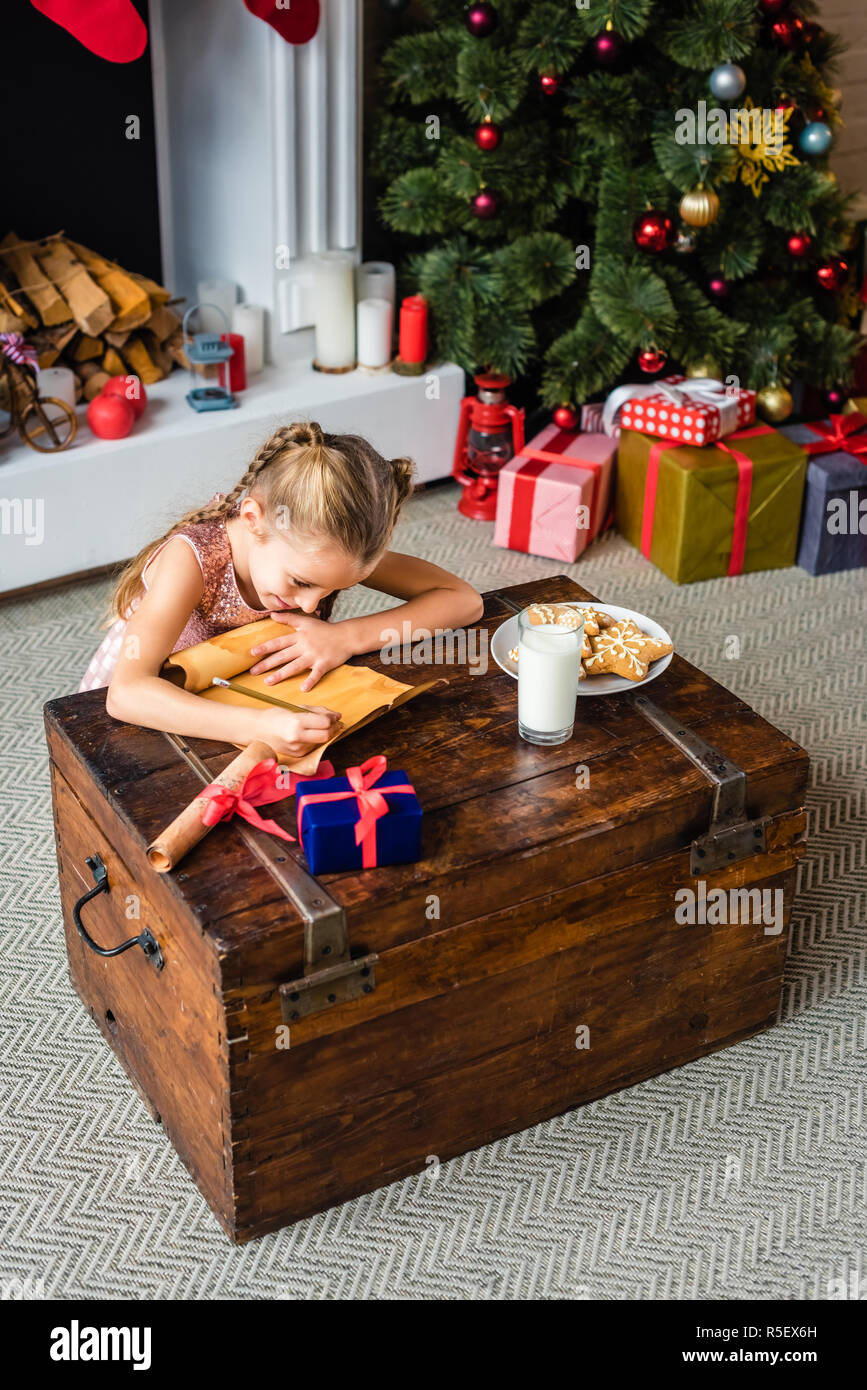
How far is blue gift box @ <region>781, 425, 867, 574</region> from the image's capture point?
8.98ft

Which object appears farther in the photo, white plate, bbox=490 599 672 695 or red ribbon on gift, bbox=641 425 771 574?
red ribbon on gift, bbox=641 425 771 574

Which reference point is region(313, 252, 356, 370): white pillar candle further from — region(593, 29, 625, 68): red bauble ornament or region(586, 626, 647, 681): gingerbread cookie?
region(586, 626, 647, 681): gingerbread cookie

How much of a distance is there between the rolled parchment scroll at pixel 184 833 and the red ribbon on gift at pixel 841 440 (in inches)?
68.2

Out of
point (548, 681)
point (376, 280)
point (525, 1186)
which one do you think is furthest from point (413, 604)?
point (376, 280)

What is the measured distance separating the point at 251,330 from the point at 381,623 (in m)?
1.39

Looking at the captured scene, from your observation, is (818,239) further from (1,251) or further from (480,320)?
(1,251)

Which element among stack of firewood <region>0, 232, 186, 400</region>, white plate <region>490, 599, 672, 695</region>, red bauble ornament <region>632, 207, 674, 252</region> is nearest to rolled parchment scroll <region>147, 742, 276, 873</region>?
white plate <region>490, 599, 672, 695</region>

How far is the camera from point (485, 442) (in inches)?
115

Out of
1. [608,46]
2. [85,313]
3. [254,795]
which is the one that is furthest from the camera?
[85,313]

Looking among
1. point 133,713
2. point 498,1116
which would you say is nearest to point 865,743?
point 498,1116

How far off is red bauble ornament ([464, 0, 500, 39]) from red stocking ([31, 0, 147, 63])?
584mm

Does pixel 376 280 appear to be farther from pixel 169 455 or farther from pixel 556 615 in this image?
pixel 556 615

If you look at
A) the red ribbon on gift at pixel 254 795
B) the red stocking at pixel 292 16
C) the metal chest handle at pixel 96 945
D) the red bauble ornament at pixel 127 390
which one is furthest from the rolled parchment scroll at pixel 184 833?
the red stocking at pixel 292 16

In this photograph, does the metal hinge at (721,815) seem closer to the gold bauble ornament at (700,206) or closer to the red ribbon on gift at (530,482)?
the red ribbon on gift at (530,482)
